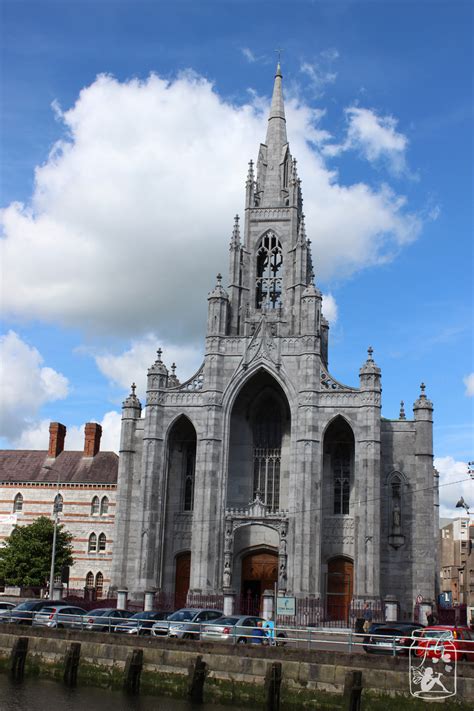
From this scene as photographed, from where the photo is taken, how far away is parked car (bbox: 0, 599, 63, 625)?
33344mm

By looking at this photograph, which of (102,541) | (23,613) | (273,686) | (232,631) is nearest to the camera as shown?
(273,686)

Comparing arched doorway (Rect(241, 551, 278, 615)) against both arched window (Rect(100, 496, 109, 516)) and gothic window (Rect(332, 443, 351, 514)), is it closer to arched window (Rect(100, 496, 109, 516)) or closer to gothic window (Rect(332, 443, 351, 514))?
gothic window (Rect(332, 443, 351, 514))

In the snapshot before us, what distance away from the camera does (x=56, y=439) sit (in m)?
68.9

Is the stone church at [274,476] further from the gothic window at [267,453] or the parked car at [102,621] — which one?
the parked car at [102,621]

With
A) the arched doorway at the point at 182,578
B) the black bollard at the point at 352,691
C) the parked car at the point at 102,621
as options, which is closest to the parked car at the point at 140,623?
the parked car at the point at 102,621

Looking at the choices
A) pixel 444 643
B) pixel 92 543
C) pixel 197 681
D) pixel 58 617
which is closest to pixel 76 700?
pixel 197 681

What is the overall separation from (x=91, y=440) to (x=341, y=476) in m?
24.7

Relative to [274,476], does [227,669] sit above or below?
below

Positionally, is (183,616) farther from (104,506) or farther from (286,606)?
(104,506)

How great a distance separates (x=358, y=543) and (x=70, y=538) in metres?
23.5

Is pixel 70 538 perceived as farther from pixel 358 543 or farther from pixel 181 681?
pixel 181 681

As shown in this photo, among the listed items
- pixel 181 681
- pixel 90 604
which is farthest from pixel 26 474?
pixel 181 681

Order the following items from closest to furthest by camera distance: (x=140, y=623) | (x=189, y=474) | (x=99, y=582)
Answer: (x=140, y=623), (x=189, y=474), (x=99, y=582)

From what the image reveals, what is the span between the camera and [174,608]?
1951 inches
